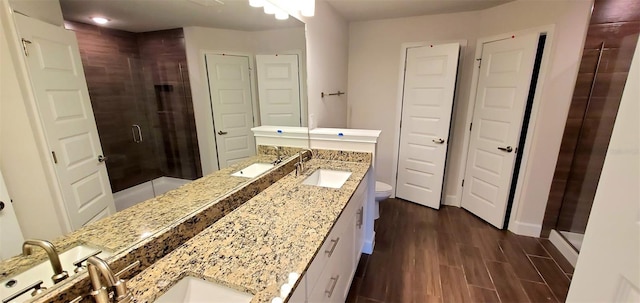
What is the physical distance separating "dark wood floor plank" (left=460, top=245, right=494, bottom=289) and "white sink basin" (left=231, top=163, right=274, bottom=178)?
1.80 m

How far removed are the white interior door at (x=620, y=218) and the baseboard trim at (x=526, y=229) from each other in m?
2.04

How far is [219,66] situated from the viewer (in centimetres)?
131

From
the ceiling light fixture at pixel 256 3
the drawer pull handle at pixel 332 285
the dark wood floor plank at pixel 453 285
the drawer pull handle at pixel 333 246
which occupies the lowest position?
the dark wood floor plank at pixel 453 285

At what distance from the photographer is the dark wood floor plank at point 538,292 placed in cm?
185

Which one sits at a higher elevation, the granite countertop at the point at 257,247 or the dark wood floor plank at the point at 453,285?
the granite countertop at the point at 257,247

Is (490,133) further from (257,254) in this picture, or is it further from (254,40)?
(257,254)

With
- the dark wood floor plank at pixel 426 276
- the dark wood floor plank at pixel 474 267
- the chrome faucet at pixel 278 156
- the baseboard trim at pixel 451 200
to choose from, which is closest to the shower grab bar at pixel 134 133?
the chrome faucet at pixel 278 156

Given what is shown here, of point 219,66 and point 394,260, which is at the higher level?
point 219,66

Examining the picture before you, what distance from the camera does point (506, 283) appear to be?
2010 millimetres

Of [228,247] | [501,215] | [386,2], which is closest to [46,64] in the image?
[228,247]

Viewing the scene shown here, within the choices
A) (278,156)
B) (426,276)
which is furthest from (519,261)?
(278,156)

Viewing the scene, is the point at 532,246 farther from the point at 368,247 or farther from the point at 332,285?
the point at 332,285

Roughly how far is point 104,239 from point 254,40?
1.23 m

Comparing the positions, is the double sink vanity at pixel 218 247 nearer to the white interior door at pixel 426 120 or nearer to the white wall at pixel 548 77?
the white interior door at pixel 426 120
